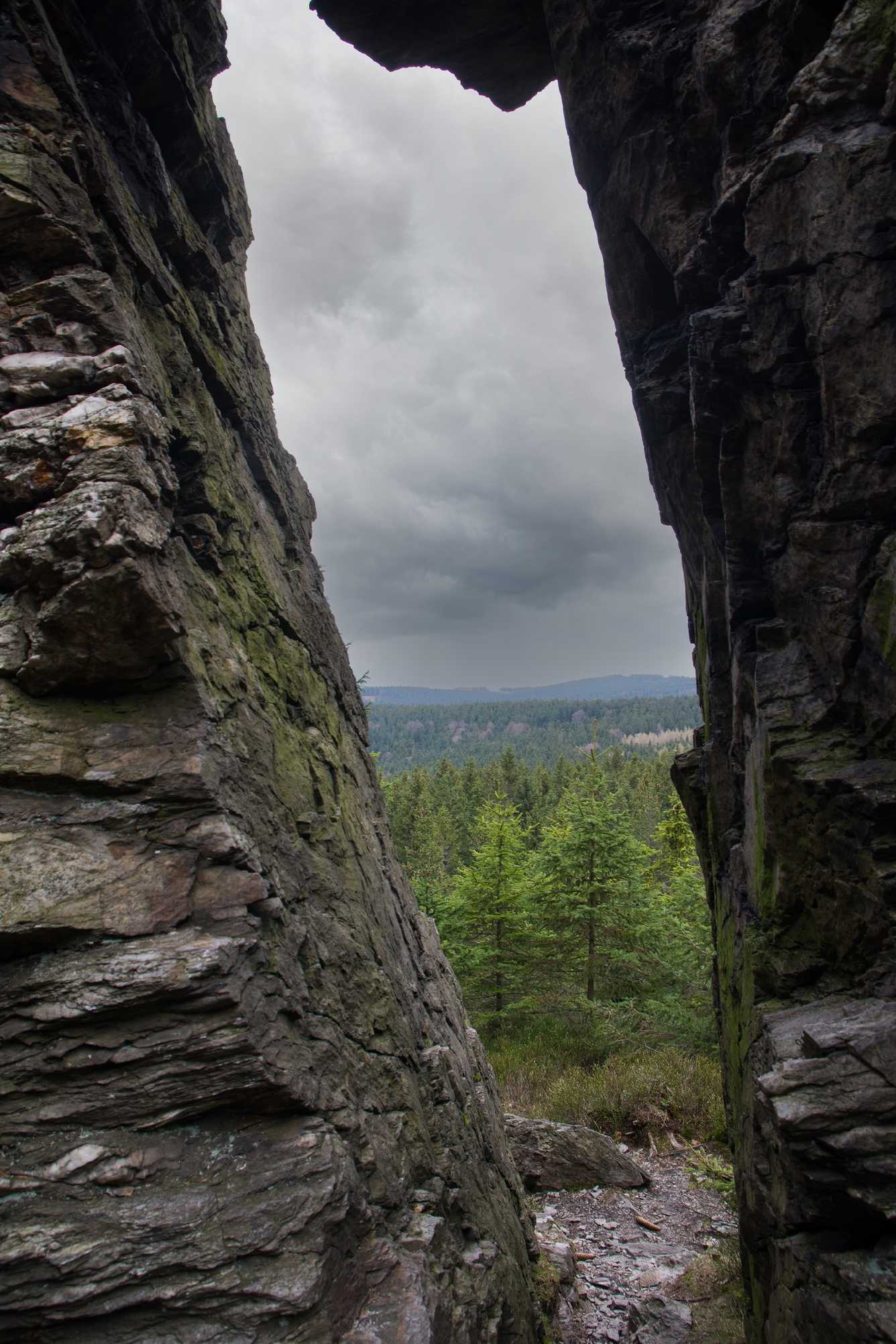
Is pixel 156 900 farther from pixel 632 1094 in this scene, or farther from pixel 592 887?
pixel 592 887

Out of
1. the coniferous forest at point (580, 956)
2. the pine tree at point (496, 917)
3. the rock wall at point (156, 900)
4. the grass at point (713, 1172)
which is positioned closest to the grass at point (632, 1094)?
the coniferous forest at point (580, 956)

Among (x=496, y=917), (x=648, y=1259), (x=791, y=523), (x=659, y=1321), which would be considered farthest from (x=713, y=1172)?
(x=791, y=523)

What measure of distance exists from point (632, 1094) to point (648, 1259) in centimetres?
534

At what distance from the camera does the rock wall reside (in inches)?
175

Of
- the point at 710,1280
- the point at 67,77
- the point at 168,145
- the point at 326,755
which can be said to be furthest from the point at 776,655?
the point at 168,145

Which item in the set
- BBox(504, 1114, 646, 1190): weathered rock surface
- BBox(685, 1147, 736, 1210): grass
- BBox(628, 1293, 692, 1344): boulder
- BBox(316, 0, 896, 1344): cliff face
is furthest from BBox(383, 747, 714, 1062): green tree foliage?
BBox(628, 1293, 692, 1344): boulder

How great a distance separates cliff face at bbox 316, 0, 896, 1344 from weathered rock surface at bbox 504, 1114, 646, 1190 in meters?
5.21

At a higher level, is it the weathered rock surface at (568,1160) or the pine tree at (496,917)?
the pine tree at (496,917)

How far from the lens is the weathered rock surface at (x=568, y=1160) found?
13727 mm

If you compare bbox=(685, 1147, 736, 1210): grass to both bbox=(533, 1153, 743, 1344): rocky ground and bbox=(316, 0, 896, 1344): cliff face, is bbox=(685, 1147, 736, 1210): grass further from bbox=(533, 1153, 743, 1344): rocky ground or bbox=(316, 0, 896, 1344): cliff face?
bbox=(316, 0, 896, 1344): cliff face

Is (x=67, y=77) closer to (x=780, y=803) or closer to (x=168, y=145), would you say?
(x=168, y=145)

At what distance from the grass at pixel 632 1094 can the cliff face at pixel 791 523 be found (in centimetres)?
666

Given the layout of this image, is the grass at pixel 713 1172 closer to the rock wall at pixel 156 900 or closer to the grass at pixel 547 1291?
the grass at pixel 547 1291

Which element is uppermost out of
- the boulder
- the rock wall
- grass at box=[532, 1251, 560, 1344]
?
the rock wall
